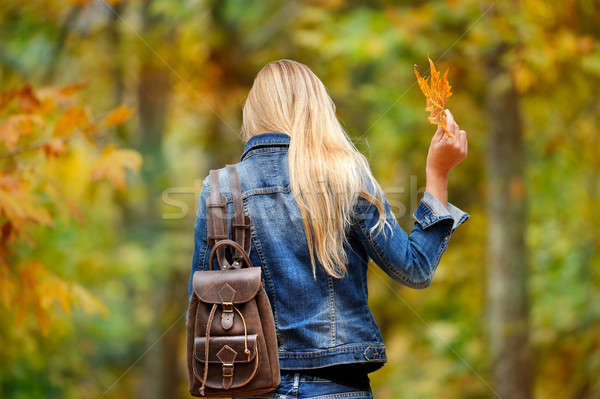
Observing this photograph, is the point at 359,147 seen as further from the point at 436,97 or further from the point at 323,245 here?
the point at 323,245

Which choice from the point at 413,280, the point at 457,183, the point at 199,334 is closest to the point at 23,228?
the point at 199,334

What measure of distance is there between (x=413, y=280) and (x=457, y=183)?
21.9 feet

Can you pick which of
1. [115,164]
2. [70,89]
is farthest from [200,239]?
[70,89]

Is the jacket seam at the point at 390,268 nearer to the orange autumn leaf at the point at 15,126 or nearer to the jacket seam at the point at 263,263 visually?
the jacket seam at the point at 263,263

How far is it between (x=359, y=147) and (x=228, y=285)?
174 cm

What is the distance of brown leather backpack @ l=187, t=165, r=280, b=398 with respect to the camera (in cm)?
166

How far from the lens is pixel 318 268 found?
172cm

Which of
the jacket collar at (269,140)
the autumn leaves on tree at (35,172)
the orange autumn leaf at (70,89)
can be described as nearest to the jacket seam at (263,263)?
the jacket collar at (269,140)

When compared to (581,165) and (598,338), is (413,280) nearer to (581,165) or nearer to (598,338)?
(598,338)

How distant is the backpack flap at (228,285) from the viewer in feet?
5.48

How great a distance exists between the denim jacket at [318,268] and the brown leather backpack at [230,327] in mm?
59

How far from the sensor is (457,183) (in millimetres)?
8234

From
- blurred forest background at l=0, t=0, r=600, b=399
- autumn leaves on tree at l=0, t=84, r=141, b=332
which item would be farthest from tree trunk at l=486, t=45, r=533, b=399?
autumn leaves on tree at l=0, t=84, r=141, b=332

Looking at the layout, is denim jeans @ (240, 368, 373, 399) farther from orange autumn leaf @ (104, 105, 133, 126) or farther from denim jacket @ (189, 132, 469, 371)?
orange autumn leaf @ (104, 105, 133, 126)
